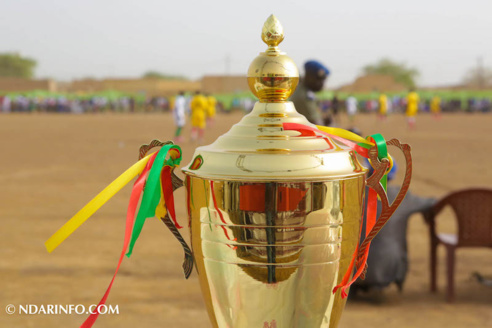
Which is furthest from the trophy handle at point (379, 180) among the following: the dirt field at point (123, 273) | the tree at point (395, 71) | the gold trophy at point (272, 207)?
the tree at point (395, 71)

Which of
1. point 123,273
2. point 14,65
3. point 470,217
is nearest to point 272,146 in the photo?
point 470,217

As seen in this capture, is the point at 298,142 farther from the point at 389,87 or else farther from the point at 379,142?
the point at 389,87

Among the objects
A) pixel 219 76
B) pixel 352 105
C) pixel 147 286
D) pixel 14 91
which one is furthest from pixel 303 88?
pixel 219 76

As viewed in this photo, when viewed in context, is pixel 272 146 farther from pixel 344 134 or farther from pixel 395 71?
pixel 395 71

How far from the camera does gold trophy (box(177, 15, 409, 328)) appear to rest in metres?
1.42

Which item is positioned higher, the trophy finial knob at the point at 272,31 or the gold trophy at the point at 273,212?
the trophy finial knob at the point at 272,31

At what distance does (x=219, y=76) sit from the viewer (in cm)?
7656

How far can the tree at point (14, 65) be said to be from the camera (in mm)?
91312

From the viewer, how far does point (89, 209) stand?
151cm

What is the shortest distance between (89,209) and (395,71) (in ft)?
329

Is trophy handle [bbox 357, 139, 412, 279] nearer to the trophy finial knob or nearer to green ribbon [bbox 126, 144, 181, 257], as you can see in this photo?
the trophy finial knob

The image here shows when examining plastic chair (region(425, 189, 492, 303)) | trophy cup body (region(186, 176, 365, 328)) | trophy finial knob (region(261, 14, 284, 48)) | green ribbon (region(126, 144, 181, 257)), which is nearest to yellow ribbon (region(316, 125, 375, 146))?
trophy cup body (region(186, 176, 365, 328))

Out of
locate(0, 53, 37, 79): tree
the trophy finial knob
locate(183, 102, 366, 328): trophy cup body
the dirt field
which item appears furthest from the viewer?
locate(0, 53, 37, 79): tree

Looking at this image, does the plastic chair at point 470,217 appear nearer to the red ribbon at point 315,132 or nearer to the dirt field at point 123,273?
the dirt field at point 123,273
